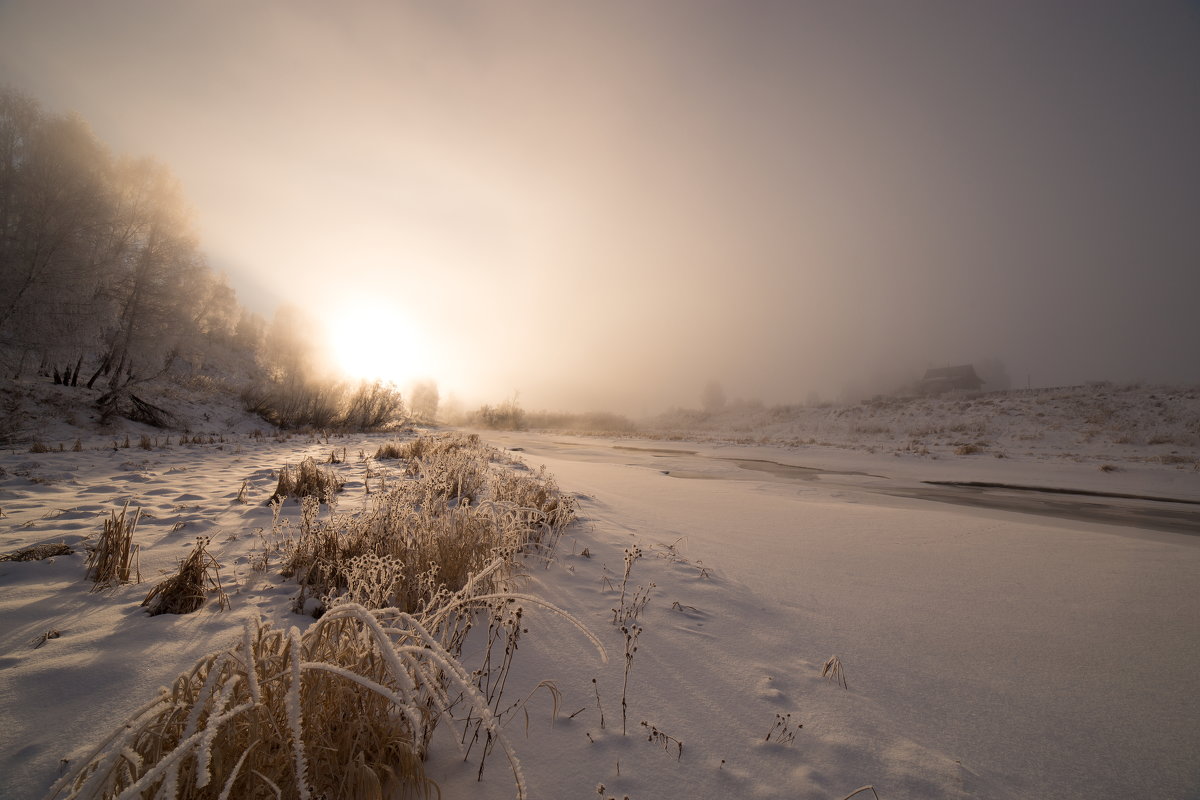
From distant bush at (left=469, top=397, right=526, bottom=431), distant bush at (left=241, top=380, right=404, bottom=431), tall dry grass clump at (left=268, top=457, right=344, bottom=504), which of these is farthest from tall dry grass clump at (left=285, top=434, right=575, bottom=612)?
distant bush at (left=469, top=397, right=526, bottom=431)

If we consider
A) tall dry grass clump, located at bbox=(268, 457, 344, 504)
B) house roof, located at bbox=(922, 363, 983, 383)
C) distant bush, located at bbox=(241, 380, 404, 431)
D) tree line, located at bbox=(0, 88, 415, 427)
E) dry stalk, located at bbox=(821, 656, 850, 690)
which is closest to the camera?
dry stalk, located at bbox=(821, 656, 850, 690)

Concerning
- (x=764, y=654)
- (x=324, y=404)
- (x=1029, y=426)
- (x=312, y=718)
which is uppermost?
(x=1029, y=426)

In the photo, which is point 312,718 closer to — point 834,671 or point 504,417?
point 834,671

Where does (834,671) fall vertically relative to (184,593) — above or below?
below

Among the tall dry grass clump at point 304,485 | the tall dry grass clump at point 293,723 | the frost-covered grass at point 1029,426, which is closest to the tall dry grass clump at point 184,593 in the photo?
the tall dry grass clump at point 293,723

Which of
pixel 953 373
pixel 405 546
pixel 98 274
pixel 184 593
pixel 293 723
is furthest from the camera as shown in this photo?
pixel 953 373

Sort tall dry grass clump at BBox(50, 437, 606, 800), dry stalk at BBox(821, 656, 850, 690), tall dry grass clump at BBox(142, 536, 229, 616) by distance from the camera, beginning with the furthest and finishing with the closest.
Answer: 1. tall dry grass clump at BBox(142, 536, 229, 616)
2. dry stalk at BBox(821, 656, 850, 690)
3. tall dry grass clump at BBox(50, 437, 606, 800)

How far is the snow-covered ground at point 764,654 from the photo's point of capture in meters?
1.61

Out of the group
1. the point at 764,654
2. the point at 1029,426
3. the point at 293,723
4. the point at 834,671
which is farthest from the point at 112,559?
the point at 1029,426

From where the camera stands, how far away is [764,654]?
247 cm

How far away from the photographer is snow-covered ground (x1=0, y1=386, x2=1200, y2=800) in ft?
5.29

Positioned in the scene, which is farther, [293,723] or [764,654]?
[764,654]

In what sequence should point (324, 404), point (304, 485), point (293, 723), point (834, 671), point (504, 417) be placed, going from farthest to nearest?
point (504, 417) < point (324, 404) < point (304, 485) < point (834, 671) < point (293, 723)

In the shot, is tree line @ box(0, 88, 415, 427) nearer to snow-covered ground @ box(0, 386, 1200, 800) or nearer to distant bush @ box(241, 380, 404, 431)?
distant bush @ box(241, 380, 404, 431)
